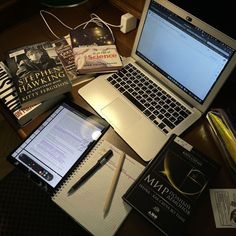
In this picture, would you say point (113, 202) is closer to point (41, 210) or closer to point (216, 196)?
point (216, 196)

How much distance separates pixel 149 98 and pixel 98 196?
34cm

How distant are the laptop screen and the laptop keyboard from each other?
5 centimetres

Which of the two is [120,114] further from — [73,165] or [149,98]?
[73,165]

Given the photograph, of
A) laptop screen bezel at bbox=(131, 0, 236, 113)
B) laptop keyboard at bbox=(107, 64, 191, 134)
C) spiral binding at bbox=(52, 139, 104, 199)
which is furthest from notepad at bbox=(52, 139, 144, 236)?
laptop screen bezel at bbox=(131, 0, 236, 113)

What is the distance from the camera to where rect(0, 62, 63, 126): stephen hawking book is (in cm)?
81

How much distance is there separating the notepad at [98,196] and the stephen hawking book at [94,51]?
296mm

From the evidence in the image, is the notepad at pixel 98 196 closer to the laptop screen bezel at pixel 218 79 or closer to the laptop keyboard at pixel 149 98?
the laptop keyboard at pixel 149 98

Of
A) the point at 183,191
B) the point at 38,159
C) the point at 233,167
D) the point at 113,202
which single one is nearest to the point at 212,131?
the point at 233,167

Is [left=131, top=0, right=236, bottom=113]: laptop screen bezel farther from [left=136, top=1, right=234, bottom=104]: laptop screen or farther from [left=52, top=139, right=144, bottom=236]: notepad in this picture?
[left=52, top=139, right=144, bottom=236]: notepad

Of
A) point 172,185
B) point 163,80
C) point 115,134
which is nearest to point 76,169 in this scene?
point 115,134

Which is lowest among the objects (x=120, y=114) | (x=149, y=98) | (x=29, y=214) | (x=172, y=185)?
(x=29, y=214)

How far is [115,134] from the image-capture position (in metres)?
0.81

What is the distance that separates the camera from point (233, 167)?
0.74m

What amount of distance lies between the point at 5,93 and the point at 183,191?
1.99 feet
